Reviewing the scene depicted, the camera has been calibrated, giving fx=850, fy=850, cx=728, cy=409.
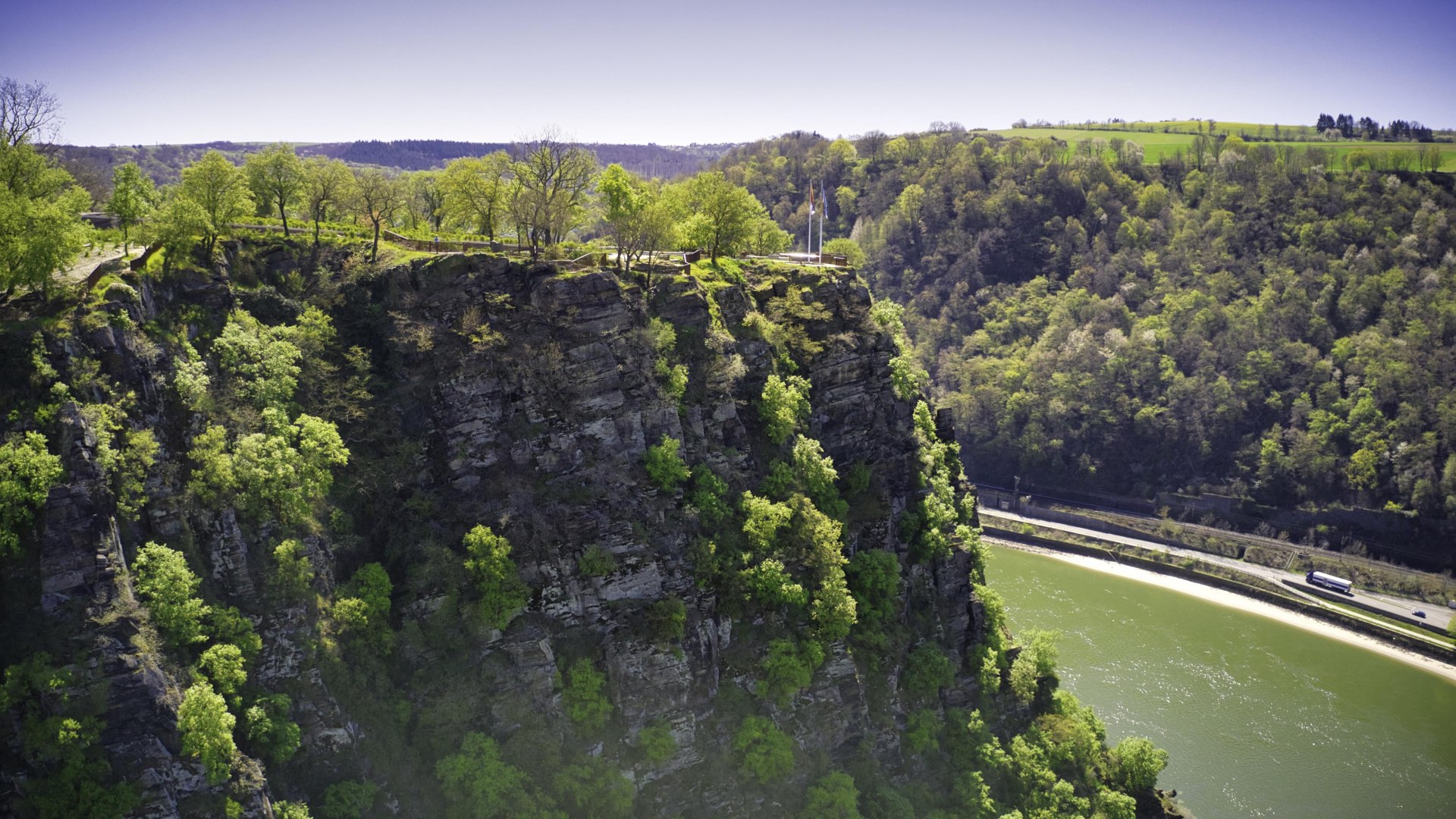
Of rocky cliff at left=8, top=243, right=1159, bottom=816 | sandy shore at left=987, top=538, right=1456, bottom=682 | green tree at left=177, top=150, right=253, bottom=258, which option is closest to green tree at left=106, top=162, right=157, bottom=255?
green tree at left=177, top=150, right=253, bottom=258

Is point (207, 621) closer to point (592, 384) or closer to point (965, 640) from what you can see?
point (592, 384)

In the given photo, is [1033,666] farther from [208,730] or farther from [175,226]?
[175,226]

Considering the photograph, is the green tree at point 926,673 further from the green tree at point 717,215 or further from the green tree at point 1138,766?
the green tree at point 717,215

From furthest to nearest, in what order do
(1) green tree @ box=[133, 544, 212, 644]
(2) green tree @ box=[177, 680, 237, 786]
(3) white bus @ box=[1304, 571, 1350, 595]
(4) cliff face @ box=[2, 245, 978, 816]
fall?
1. (3) white bus @ box=[1304, 571, 1350, 595]
2. (4) cliff face @ box=[2, 245, 978, 816]
3. (1) green tree @ box=[133, 544, 212, 644]
4. (2) green tree @ box=[177, 680, 237, 786]

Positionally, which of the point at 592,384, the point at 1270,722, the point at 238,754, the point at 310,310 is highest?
the point at 310,310

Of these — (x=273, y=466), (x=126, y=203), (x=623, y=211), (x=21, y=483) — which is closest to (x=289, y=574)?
(x=273, y=466)

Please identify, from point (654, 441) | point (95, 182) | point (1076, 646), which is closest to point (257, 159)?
point (95, 182)

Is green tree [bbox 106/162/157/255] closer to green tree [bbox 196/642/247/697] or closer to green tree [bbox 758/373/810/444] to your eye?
green tree [bbox 196/642/247/697]
